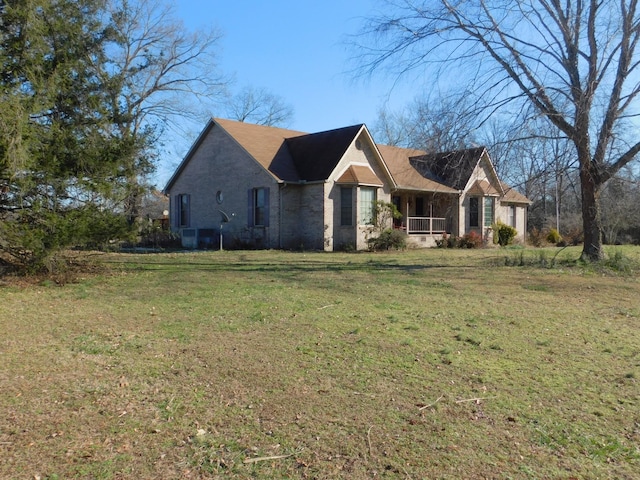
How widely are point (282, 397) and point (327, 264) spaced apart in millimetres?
11783

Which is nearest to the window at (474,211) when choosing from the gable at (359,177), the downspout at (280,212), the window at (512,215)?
the window at (512,215)

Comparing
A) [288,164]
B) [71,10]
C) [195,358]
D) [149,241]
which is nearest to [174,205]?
[149,241]

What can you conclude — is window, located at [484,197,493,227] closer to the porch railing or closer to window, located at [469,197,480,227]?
window, located at [469,197,480,227]

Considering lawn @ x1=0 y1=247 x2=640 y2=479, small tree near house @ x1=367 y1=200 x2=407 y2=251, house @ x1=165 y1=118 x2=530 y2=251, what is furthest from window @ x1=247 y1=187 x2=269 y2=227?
lawn @ x1=0 y1=247 x2=640 y2=479

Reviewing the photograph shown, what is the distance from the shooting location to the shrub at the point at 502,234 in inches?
1233

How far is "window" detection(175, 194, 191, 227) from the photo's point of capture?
1122 inches

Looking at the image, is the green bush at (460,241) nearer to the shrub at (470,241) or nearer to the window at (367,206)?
the shrub at (470,241)

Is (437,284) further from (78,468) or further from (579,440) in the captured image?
(78,468)

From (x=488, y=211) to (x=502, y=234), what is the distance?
163 cm

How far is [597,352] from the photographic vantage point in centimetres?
647

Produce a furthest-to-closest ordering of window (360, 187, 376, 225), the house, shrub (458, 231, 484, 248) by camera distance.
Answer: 1. shrub (458, 231, 484, 248)
2. window (360, 187, 376, 225)
3. the house

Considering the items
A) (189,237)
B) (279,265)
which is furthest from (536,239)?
(279,265)

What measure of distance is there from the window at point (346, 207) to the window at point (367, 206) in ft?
1.79

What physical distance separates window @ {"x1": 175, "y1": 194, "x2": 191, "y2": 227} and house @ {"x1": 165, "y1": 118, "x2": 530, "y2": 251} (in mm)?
55
